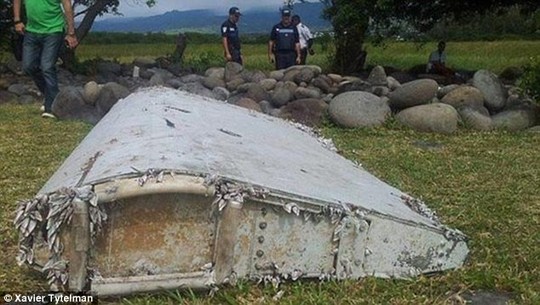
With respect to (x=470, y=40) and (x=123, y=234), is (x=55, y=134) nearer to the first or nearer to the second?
(x=123, y=234)

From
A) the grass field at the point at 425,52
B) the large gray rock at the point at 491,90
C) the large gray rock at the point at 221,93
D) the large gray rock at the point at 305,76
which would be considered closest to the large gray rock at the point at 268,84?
the large gray rock at the point at 305,76

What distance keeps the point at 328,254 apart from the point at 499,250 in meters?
0.91

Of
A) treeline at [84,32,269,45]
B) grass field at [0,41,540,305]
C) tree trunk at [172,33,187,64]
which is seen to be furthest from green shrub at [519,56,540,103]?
treeline at [84,32,269,45]

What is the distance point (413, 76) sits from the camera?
1317 cm

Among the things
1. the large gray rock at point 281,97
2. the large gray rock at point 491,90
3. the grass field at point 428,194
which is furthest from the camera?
the large gray rock at point 281,97

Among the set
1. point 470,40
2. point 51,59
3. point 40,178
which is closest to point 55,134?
point 51,59

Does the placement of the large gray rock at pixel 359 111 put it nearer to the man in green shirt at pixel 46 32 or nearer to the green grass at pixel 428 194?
the green grass at pixel 428 194

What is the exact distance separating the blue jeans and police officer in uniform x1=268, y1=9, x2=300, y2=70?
467cm

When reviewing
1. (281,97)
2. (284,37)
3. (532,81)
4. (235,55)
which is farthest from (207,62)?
(532,81)

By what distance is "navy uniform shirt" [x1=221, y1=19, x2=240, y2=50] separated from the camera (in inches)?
503

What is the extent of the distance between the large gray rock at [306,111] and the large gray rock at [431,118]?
84 cm

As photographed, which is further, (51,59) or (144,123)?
(51,59)

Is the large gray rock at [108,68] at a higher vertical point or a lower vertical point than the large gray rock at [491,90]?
lower

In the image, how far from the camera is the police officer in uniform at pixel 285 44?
40.4ft
